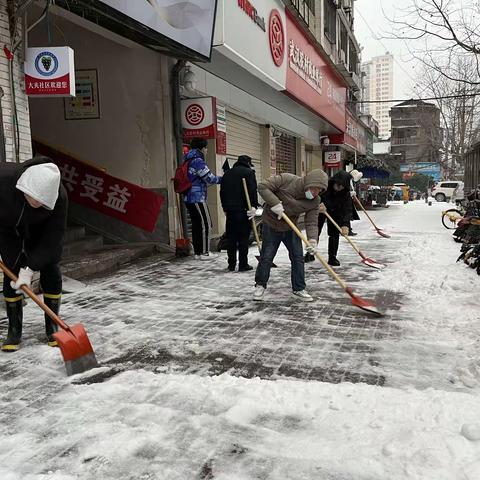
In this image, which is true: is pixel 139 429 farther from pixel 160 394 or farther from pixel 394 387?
pixel 394 387

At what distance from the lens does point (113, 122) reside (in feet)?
27.9

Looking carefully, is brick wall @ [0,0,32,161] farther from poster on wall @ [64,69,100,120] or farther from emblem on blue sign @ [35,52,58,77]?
poster on wall @ [64,69,100,120]

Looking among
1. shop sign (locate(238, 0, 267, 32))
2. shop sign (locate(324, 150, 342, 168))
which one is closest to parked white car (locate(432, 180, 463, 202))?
shop sign (locate(324, 150, 342, 168))

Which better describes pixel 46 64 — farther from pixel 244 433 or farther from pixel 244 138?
pixel 244 138

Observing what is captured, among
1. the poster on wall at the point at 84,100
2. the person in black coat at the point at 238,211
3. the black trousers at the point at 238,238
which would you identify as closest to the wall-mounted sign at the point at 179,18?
the person in black coat at the point at 238,211

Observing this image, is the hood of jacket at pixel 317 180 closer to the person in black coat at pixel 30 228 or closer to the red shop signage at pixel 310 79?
the person in black coat at pixel 30 228

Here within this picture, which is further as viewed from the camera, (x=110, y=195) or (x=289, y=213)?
(x=110, y=195)

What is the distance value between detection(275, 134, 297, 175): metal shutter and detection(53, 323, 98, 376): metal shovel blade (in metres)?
12.4

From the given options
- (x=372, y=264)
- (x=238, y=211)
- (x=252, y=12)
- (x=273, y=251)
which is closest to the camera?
(x=273, y=251)

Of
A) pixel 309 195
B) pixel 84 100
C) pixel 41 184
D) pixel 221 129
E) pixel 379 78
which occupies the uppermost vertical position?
pixel 379 78

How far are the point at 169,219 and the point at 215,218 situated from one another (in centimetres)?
219

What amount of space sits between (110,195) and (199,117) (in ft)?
6.87

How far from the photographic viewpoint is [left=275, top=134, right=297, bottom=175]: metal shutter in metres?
15.5

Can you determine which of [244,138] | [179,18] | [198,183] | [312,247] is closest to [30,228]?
Result: [312,247]
